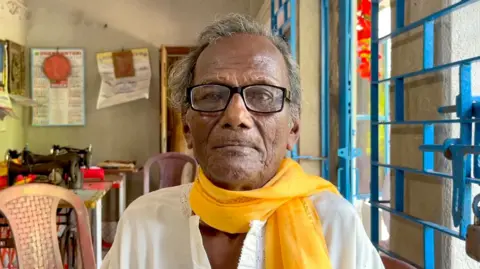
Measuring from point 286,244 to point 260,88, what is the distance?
32cm

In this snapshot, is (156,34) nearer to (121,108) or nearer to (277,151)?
(121,108)

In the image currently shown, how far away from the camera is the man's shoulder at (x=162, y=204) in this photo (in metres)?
0.99

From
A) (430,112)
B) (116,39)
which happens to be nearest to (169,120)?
(116,39)

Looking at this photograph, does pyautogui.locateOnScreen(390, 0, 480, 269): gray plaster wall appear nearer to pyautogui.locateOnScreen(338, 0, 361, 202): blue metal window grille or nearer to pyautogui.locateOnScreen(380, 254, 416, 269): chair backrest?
pyautogui.locateOnScreen(380, 254, 416, 269): chair backrest

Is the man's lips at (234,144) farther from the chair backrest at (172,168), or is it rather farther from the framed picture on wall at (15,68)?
the framed picture on wall at (15,68)

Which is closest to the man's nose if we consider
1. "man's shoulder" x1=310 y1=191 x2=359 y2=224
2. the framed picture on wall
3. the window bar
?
"man's shoulder" x1=310 y1=191 x2=359 y2=224

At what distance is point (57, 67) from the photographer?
170 inches

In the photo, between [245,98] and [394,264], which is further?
[394,264]

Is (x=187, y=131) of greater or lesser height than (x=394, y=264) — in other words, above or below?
above

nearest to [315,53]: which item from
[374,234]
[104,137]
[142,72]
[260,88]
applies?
[374,234]

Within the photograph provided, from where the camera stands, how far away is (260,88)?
0.87 metres

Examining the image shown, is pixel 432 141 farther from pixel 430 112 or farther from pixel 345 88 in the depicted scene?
pixel 345 88

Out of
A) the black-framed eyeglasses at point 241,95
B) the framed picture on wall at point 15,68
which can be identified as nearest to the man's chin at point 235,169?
the black-framed eyeglasses at point 241,95

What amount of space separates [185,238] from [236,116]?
1.02 ft
